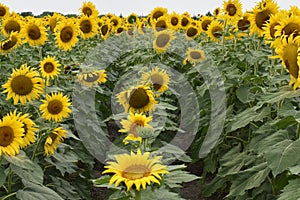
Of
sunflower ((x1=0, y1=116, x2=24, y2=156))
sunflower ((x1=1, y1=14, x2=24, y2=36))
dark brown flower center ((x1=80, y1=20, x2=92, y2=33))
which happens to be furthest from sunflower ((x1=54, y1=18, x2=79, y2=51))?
sunflower ((x1=0, y1=116, x2=24, y2=156))

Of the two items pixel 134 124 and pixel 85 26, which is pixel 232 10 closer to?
pixel 85 26

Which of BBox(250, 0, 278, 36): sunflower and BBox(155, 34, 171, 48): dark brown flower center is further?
BBox(155, 34, 171, 48): dark brown flower center

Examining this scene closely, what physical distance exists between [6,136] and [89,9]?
4.50 m

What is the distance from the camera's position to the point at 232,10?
18.9 ft

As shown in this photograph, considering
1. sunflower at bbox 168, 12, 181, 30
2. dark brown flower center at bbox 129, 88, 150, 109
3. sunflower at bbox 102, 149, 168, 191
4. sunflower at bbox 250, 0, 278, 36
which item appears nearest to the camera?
sunflower at bbox 102, 149, 168, 191

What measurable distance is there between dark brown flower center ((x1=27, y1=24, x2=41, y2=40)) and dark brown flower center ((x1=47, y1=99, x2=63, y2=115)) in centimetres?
198

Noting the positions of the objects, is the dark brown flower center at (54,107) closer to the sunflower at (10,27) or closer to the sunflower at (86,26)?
the sunflower at (10,27)

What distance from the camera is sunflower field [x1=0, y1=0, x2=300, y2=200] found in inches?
100

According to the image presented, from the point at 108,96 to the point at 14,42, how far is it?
1.80 metres

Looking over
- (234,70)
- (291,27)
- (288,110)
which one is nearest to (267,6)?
(234,70)

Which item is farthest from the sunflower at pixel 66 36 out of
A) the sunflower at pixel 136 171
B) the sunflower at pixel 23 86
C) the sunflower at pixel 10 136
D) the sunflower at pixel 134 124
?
the sunflower at pixel 136 171

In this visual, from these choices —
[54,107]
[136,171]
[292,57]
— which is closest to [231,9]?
[54,107]

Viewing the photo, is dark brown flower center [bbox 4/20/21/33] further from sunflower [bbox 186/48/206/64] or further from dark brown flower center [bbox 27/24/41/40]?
sunflower [bbox 186/48/206/64]

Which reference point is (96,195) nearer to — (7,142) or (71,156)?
(71,156)
